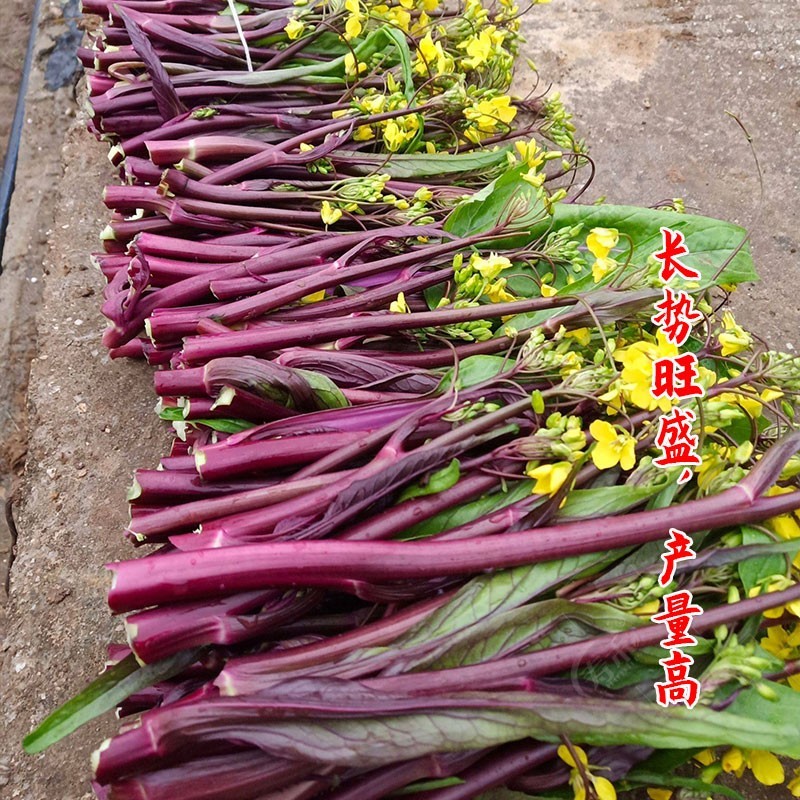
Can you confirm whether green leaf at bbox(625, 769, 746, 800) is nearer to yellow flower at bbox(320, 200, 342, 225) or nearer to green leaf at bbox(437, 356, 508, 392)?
green leaf at bbox(437, 356, 508, 392)

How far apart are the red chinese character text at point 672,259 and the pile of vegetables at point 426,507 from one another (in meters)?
0.03

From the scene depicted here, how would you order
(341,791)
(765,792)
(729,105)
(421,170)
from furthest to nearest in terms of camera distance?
(729,105) → (421,170) → (765,792) → (341,791)

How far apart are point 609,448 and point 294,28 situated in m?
1.89

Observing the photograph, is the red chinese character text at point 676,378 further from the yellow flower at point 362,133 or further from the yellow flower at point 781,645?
the yellow flower at point 362,133

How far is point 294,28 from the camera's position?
93.6 inches

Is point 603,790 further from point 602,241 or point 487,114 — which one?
point 487,114

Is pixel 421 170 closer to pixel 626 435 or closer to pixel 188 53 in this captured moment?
pixel 188 53

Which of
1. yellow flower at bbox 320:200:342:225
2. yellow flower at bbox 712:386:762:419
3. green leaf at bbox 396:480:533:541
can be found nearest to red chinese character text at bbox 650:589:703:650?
green leaf at bbox 396:480:533:541

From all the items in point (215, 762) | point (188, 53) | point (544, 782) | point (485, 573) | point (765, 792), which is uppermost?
point (188, 53)

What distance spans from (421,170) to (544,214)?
0.49 m

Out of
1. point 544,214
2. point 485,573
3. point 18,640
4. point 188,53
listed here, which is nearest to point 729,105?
point 544,214

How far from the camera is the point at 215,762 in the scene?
1.25 metres

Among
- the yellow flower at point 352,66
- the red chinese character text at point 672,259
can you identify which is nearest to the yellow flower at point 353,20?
the yellow flower at point 352,66

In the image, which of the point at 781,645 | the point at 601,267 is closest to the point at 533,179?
the point at 601,267
